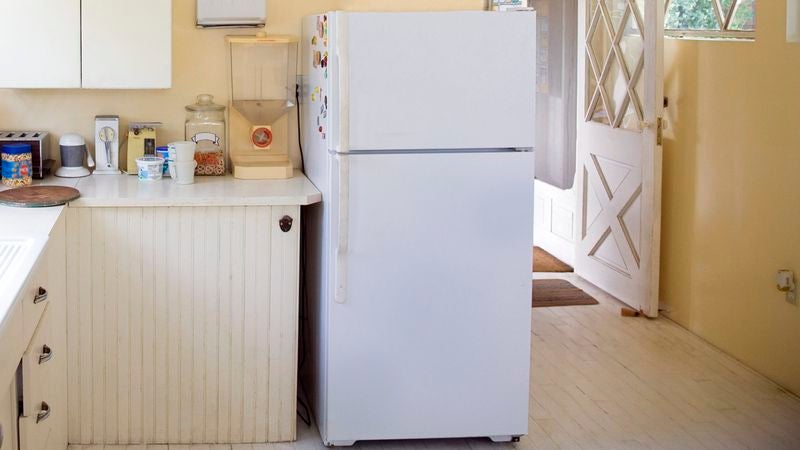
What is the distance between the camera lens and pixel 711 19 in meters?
A: 4.98

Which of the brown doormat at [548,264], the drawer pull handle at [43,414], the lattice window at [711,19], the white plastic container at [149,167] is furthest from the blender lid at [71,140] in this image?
the brown doormat at [548,264]

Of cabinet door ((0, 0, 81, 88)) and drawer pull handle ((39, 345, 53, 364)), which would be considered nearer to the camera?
drawer pull handle ((39, 345, 53, 364))

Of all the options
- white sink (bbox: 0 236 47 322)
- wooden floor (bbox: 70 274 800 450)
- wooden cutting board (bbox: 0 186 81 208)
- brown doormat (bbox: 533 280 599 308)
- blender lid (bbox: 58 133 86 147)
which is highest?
blender lid (bbox: 58 133 86 147)

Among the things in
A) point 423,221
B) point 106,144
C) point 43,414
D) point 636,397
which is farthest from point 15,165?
point 636,397

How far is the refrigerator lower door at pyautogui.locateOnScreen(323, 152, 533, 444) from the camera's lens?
11.3ft

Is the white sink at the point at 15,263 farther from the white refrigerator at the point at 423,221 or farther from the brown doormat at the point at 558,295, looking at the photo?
the brown doormat at the point at 558,295

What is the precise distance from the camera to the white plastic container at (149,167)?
12.3 feet

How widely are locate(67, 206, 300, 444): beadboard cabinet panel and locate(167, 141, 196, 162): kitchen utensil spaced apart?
11.2 inches

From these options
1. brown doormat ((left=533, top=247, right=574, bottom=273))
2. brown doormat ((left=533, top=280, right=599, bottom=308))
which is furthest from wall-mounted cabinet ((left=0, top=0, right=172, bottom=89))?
brown doormat ((left=533, top=247, right=574, bottom=273))

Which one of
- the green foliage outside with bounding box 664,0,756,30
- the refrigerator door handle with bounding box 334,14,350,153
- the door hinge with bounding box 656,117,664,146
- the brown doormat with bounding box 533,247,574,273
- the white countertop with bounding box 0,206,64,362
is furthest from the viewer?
the brown doormat with bounding box 533,247,574,273

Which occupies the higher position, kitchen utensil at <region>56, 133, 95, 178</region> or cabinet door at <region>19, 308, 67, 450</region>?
kitchen utensil at <region>56, 133, 95, 178</region>

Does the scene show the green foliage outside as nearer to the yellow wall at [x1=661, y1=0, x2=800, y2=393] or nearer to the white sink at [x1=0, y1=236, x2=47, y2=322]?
the yellow wall at [x1=661, y1=0, x2=800, y2=393]

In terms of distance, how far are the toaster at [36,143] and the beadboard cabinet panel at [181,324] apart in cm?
44

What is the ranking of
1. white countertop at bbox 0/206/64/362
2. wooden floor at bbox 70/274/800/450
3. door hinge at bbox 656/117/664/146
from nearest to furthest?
white countertop at bbox 0/206/64/362
wooden floor at bbox 70/274/800/450
door hinge at bbox 656/117/664/146
